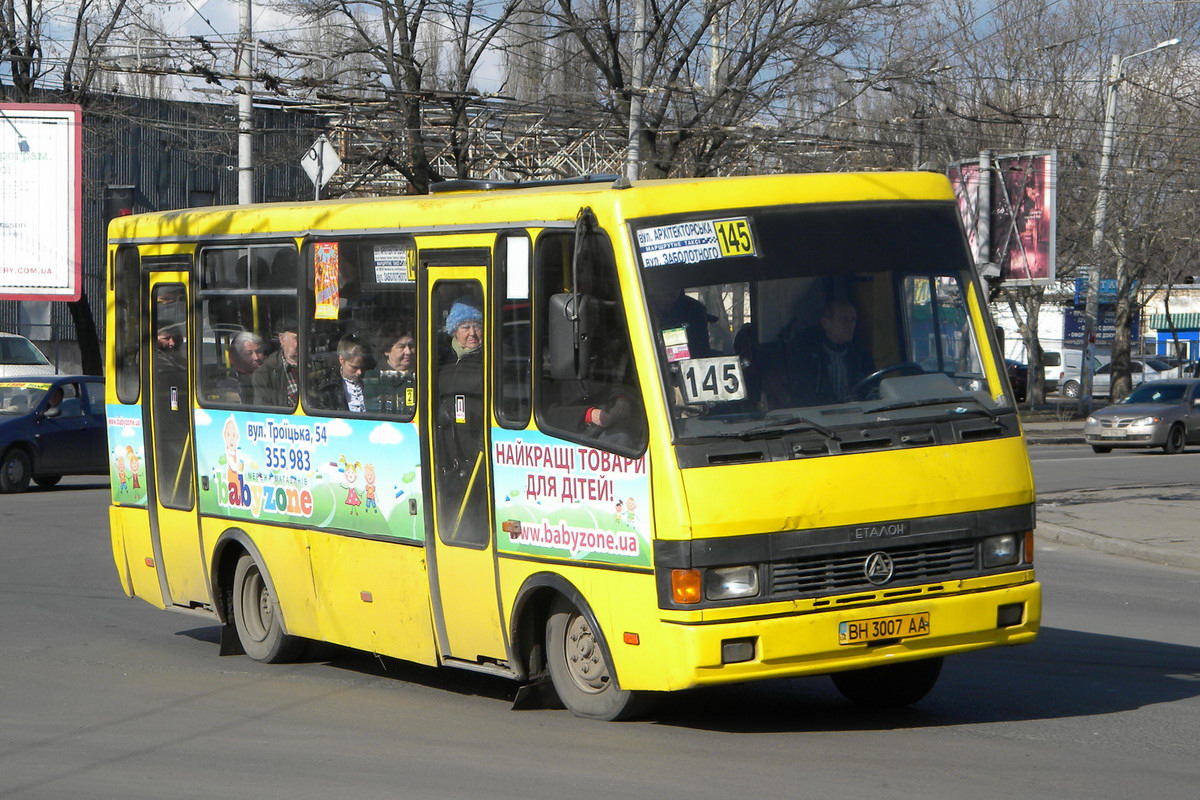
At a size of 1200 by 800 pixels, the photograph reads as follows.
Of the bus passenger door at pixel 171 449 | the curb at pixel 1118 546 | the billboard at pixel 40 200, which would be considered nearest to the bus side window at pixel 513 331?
the bus passenger door at pixel 171 449

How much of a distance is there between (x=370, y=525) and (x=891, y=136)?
3332 centimetres

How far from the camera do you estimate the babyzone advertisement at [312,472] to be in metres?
8.52

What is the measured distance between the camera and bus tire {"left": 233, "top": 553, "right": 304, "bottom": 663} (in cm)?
984

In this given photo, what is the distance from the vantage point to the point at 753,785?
250 inches

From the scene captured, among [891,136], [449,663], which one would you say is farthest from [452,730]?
[891,136]

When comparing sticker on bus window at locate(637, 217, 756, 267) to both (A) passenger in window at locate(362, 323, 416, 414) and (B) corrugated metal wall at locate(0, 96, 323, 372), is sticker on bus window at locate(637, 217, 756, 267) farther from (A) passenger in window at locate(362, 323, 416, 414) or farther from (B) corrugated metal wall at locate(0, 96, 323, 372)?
(B) corrugated metal wall at locate(0, 96, 323, 372)

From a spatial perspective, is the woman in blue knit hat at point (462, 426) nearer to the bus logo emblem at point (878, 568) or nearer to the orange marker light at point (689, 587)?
the orange marker light at point (689, 587)

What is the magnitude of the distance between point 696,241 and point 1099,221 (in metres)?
38.6

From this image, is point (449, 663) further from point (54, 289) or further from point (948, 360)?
point (54, 289)

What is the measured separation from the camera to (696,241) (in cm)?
725

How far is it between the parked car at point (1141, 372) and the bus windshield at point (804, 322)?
185 feet

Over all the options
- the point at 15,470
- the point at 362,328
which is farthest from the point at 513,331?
the point at 15,470

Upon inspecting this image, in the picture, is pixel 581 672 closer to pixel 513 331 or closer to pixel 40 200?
pixel 513 331

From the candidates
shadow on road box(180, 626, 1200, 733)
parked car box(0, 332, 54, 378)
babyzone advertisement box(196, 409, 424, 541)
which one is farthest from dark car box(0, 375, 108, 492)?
shadow on road box(180, 626, 1200, 733)
